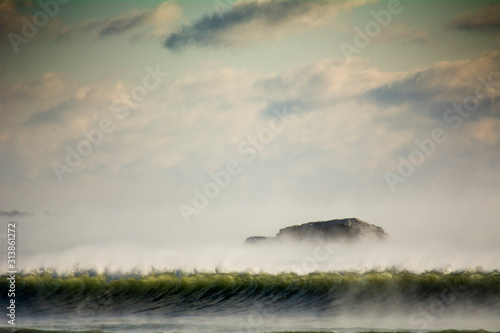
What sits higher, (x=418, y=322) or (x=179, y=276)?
(x=179, y=276)

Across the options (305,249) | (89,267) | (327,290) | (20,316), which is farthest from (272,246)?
(20,316)

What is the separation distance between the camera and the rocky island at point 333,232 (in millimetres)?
33438

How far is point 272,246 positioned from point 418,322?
20089 mm

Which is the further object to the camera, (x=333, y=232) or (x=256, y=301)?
(x=333, y=232)

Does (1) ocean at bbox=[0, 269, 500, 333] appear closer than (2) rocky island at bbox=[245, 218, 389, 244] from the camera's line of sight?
Yes

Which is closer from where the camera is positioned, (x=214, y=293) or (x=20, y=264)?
(x=214, y=293)

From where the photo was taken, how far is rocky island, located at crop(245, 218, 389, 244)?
110ft

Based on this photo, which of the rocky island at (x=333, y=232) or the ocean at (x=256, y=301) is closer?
the ocean at (x=256, y=301)

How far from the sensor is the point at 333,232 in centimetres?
3534

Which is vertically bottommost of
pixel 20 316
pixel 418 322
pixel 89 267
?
pixel 418 322

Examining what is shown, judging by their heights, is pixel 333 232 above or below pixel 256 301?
above

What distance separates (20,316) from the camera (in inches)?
602

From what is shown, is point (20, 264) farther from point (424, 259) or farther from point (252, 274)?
point (424, 259)

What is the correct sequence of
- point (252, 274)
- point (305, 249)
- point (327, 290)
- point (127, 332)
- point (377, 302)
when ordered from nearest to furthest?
point (127, 332), point (377, 302), point (327, 290), point (252, 274), point (305, 249)
